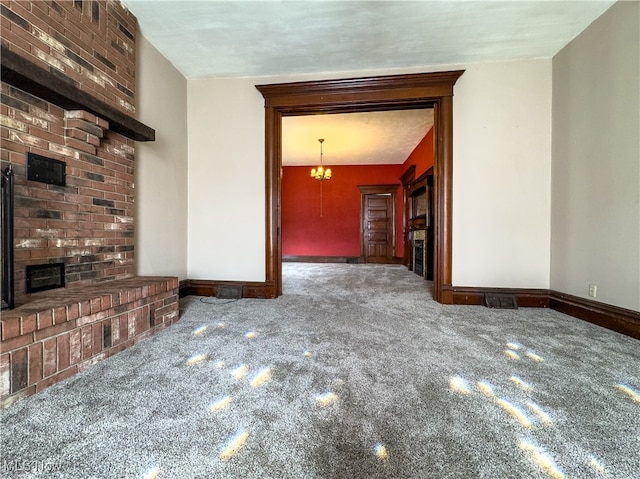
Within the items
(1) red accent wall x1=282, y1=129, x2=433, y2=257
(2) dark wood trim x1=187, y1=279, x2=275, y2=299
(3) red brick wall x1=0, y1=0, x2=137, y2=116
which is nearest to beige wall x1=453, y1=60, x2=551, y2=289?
(2) dark wood trim x1=187, y1=279, x2=275, y2=299

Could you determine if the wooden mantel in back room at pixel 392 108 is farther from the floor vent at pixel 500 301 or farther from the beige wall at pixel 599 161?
the beige wall at pixel 599 161

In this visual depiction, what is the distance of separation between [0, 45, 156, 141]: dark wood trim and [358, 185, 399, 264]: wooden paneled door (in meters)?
6.27

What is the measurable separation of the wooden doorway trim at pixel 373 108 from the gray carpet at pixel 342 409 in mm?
1151

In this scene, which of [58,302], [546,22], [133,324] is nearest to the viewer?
[58,302]

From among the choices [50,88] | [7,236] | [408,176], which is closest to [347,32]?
[50,88]

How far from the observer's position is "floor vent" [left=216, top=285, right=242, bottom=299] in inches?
121

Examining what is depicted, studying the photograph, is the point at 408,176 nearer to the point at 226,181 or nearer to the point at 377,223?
the point at 377,223

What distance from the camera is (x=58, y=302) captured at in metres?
1.39

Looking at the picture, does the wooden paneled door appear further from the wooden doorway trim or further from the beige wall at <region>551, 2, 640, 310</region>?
the beige wall at <region>551, 2, 640, 310</region>

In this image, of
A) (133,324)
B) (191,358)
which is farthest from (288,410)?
(133,324)

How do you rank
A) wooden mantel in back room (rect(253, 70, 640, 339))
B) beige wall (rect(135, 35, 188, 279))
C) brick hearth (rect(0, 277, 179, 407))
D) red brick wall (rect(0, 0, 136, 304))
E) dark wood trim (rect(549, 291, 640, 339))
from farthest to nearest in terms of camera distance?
wooden mantel in back room (rect(253, 70, 640, 339)), beige wall (rect(135, 35, 188, 279)), dark wood trim (rect(549, 291, 640, 339)), red brick wall (rect(0, 0, 136, 304)), brick hearth (rect(0, 277, 179, 407))

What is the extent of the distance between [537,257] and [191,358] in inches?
131

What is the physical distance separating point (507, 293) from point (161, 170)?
3.85 meters

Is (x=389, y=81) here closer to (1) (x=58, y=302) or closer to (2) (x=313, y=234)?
(1) (x=58, y=302)
